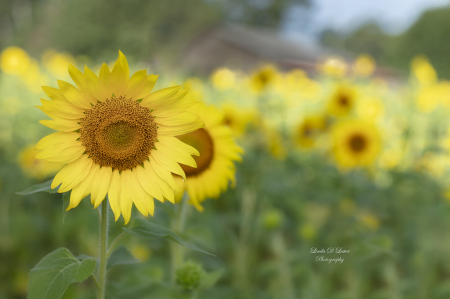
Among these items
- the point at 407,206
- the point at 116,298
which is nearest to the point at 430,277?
the point at 407,206

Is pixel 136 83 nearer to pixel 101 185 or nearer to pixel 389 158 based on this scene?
pixel 101 185

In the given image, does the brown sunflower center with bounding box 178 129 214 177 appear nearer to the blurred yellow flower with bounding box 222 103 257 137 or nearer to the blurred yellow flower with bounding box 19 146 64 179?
the blurred yellow flower with bounding box 222 103 257 137

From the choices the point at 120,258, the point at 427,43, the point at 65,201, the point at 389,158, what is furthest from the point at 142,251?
the point at 427,43

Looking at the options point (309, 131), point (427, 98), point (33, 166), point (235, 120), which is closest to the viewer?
point (33, 166)

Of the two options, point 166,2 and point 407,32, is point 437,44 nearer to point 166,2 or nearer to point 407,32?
point 407,32

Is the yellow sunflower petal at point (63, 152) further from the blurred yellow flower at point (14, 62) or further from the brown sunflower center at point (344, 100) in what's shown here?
the blurred yellow flower at point (14, 62)
